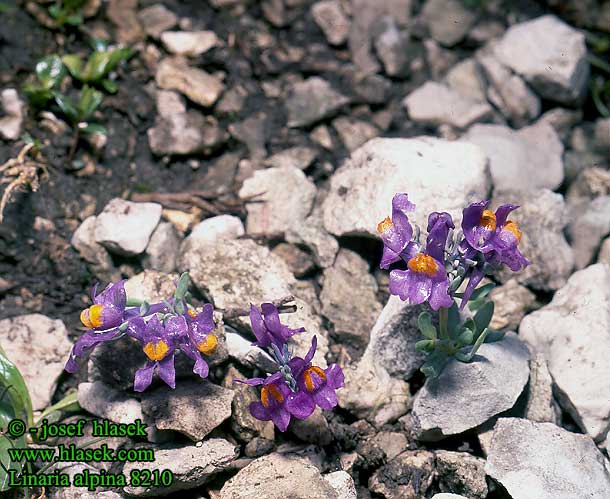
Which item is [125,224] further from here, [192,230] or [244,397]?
[244,397]

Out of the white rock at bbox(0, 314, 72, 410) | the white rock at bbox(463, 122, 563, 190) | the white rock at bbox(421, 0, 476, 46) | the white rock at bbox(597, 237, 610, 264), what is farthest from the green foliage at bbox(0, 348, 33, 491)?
the white rock at bbox(421, 0, 476, 46)

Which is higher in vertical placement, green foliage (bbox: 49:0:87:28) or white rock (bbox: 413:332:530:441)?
green foliage (bbox: 49:0:87:28)

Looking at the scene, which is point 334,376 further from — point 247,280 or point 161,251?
point 161,251

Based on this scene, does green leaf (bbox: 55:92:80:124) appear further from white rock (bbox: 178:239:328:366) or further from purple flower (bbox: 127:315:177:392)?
purple flower (bbox: 127:315:177:392)

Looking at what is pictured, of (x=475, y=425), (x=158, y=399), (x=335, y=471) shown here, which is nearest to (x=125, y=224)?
(x=158, y=399)

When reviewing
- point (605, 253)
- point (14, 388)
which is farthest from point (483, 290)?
point (14, 388)

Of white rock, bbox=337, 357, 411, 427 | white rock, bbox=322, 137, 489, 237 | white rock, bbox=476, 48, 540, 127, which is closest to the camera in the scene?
white rock, bbox=337, 357, 411, 427

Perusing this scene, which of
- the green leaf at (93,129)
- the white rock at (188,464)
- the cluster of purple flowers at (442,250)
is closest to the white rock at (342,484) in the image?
the white rock at (188,464)
